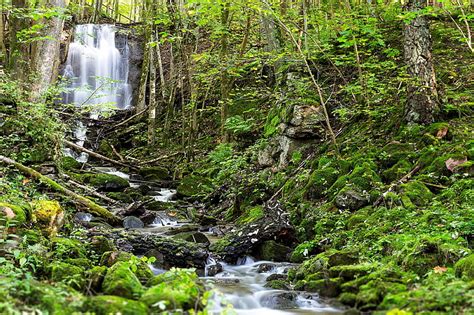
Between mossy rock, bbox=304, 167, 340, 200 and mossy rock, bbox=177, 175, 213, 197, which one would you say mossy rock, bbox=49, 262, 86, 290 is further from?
mossy rock, bbox=177, 175, 213, 197

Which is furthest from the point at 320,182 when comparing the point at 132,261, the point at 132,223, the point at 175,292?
the point at 175,292

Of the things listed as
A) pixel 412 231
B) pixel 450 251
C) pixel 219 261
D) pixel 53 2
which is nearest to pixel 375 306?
pixel 450 251

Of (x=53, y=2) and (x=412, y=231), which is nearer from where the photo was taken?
(x=412, y=231)

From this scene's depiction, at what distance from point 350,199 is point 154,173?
910 centimetres

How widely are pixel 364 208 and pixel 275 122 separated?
4.88 meters

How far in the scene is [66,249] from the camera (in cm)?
539

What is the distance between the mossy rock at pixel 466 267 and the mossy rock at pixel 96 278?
3.45 meters

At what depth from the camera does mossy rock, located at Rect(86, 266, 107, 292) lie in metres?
4.26

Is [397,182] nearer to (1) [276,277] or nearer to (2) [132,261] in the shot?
(1) [276,277]

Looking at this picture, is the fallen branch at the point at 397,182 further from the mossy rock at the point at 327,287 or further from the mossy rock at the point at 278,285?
the mossy rock at the point at 327,287

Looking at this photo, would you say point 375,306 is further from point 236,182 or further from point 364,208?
point 236,182

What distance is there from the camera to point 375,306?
13.5 feet

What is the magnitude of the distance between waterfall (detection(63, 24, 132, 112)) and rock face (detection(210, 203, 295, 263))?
686 inches

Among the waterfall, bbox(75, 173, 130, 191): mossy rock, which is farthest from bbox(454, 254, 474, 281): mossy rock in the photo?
the waterfall
